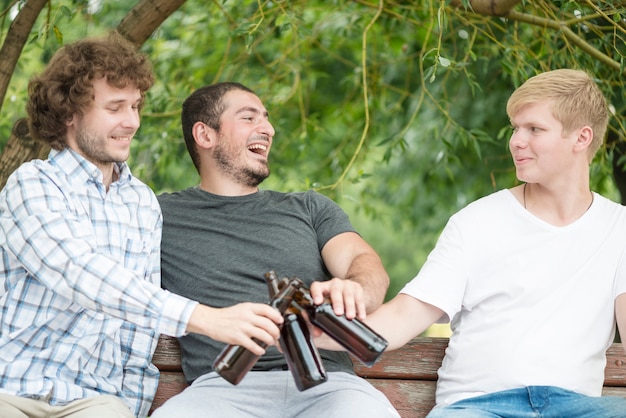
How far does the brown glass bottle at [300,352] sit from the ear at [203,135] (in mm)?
1369

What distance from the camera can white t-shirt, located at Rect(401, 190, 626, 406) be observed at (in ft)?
10.1

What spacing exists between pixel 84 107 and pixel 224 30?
3.26m

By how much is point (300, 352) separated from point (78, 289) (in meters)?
0.70

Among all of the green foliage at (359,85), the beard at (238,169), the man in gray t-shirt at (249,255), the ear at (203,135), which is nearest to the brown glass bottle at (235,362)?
the man in gray t-shirt at (249,255)

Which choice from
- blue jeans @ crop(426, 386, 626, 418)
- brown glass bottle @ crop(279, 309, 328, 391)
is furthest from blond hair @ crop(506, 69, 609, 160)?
brown glass bottle @ crop(279, 309, 328, 391)

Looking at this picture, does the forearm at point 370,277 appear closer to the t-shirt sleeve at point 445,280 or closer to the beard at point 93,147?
the t-shirt sleeve at point 445,280

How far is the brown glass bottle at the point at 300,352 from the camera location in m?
2.51

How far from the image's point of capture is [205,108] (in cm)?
389

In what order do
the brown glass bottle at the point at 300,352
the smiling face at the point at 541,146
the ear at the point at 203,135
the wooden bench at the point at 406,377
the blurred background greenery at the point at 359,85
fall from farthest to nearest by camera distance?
the blurred background greenery at the point at 359,85 < the ear at the point at 203,135 < the wooden bench at the point at 406,377 < the smiling face at the point at 541,146 < the brown glass bottle at the point at 300,352

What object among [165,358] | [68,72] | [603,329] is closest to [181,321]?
[165,358]

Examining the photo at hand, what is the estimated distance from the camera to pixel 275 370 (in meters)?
→ 3.25

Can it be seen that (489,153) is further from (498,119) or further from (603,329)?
(603,329)

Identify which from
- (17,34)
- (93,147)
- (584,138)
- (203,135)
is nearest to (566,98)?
(584,138)

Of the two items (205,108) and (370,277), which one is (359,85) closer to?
(205,108)
